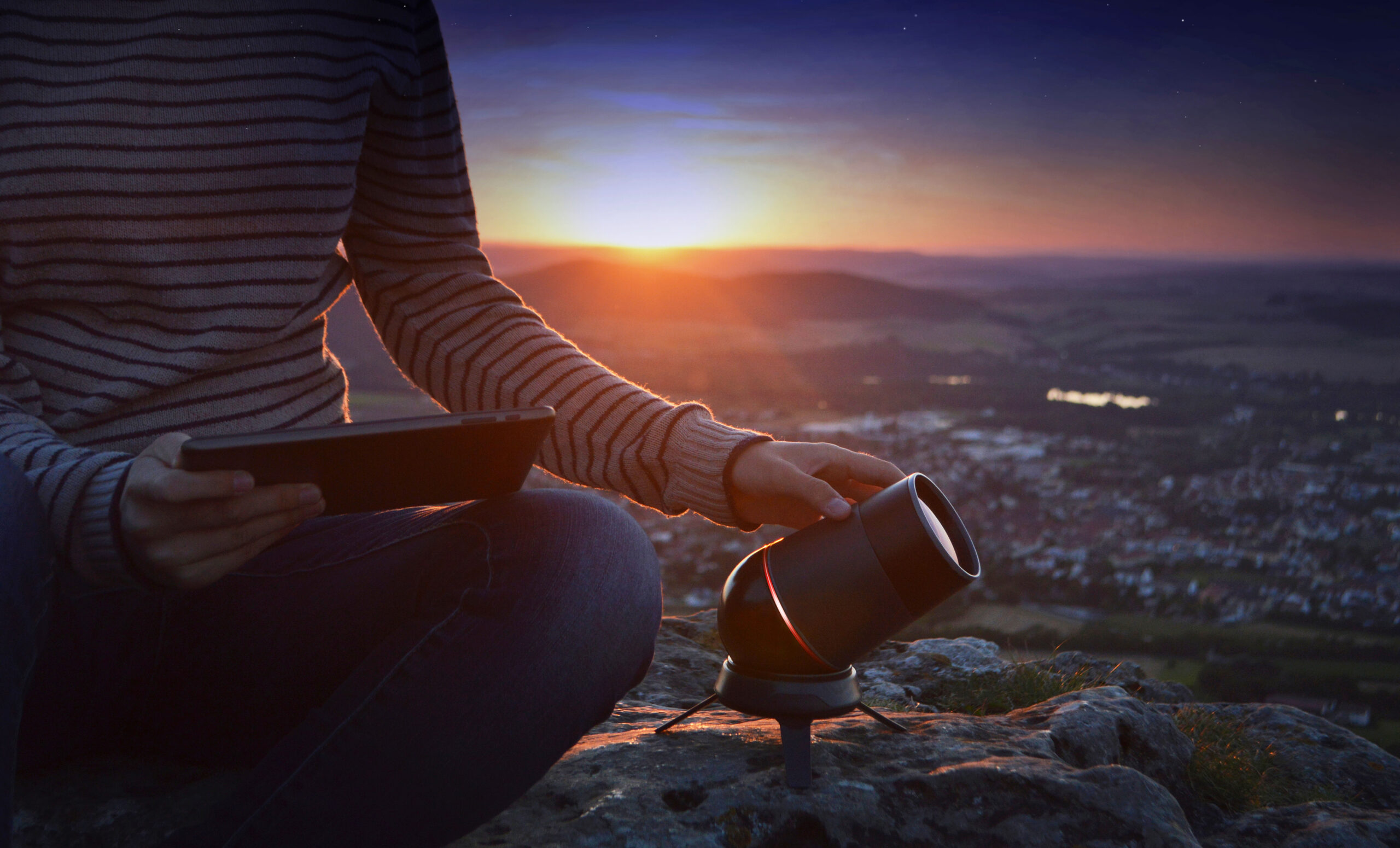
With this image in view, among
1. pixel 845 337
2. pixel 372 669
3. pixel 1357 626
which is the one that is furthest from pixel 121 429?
pixel 845 337

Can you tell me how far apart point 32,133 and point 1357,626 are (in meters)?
16.3

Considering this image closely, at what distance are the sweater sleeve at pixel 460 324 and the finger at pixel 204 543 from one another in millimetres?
791

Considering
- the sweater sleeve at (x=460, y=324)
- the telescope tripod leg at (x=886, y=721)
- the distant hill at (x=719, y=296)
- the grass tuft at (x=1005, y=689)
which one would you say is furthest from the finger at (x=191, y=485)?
the distant hill at (x=719, y=296)

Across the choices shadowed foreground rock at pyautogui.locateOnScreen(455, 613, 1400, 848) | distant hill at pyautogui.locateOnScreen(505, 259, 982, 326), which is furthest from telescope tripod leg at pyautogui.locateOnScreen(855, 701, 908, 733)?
distant hill at pyautogui.locateOnScreen(505, 259, 982, 326)

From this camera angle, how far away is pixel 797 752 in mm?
1714

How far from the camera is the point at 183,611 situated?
1546 mm

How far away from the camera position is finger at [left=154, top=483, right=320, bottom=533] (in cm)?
116

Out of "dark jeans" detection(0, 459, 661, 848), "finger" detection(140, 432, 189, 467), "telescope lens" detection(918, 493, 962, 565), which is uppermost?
"finger" detection(140, 432, 189, 467)

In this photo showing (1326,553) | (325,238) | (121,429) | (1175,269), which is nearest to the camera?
(121,429)

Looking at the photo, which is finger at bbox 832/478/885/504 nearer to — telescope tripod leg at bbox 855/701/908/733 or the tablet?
telescope tripod leg at bbox 855/701/908/733

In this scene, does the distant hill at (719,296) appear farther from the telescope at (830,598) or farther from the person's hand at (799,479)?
the telescope at (830,598)

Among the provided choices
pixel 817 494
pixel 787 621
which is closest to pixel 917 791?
pixel 787 621

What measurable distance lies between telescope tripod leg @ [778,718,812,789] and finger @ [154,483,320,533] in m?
1.10

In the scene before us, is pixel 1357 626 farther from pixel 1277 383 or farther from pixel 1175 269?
pixel 1175 269
